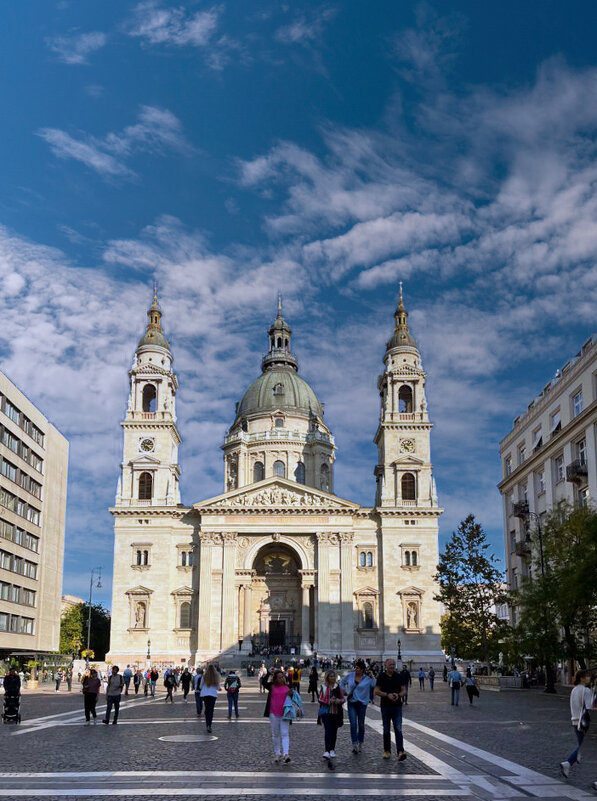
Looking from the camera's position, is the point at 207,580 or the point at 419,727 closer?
the point at 419,727

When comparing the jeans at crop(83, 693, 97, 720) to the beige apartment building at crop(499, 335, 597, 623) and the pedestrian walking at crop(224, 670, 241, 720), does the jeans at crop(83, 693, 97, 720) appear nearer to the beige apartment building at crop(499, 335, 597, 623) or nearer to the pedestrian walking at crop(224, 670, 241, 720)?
the pedestrian walking at crop(224, 670, 241, 720)

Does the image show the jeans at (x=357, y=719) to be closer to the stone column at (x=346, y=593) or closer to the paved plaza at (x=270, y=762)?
the paved plaza at (x=270, y=762)

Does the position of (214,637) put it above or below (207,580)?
below

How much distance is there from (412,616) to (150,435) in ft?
94.5

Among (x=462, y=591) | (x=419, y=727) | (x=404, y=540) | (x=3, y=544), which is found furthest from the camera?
(x=404, y=540)

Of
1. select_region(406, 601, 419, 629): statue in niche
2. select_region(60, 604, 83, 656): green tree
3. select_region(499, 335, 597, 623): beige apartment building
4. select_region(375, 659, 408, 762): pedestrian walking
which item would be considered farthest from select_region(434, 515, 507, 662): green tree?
select_region(60, 604, 83, 656): green tree

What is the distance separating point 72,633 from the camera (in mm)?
111312

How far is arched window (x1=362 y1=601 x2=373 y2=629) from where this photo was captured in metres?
77.2

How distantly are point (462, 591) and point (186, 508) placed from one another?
32031 millimetres

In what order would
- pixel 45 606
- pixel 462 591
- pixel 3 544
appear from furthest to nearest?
pixel 45 606 < pixel 3 544 < pixel 462 591

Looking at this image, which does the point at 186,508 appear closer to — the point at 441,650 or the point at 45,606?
the point at 45,606

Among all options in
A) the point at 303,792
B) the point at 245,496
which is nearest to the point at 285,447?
the point at 245,496

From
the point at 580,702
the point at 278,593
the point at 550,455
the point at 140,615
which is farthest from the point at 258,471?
the point at 580,702

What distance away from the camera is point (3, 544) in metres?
62.7
